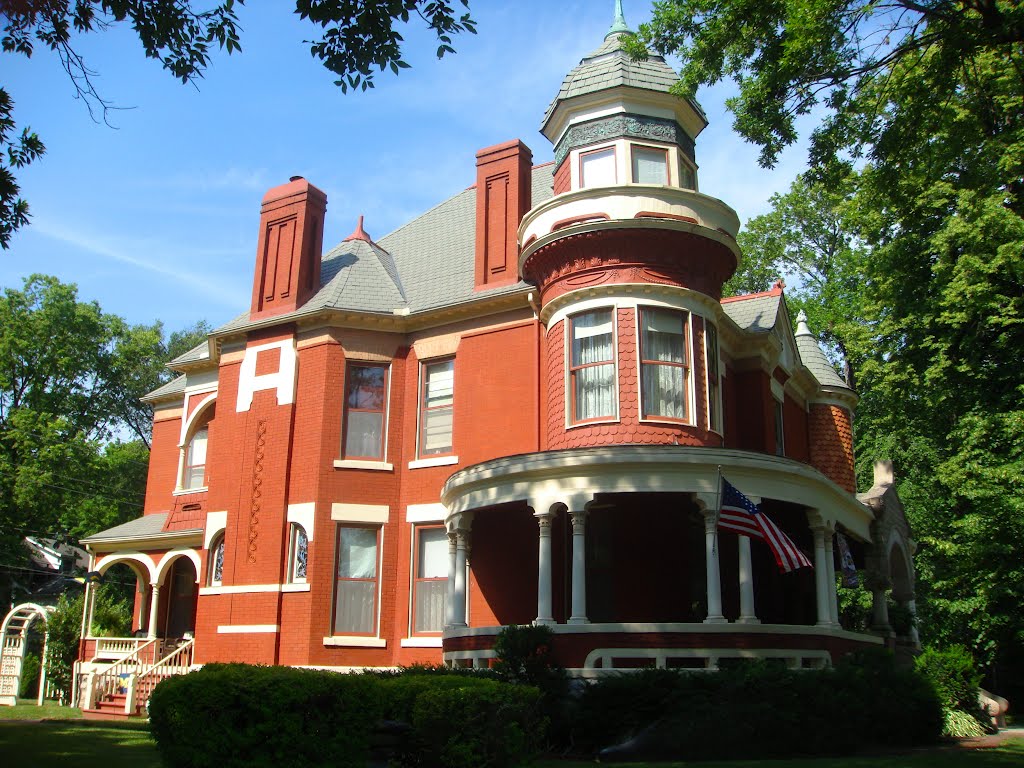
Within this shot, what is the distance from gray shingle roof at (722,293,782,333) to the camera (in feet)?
74.2

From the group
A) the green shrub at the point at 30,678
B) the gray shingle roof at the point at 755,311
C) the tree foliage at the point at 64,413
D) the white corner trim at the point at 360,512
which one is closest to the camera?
the white corner trim at the point at 360,512

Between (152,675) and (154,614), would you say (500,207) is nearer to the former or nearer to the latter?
(152,675)

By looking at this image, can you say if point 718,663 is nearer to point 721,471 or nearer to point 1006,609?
point 721,471

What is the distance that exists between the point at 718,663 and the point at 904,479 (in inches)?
807

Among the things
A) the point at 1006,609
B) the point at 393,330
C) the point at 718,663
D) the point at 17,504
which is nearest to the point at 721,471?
the point at 718,663

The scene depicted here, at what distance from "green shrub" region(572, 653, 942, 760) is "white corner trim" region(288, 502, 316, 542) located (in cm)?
876

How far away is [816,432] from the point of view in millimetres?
27438

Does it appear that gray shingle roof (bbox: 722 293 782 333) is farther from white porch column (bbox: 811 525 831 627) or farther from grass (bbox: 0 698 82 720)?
grass (bbox: 0 698 82 720)

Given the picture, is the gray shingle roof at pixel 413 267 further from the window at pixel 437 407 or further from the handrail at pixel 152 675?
the handrail at pixel 152 675

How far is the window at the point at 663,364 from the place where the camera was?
1808 centimetres

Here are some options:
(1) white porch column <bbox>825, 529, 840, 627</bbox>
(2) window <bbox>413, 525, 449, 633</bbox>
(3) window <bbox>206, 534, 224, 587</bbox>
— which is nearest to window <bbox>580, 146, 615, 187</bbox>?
(2) window <bbox>413, 525, 449, 633</bbox>

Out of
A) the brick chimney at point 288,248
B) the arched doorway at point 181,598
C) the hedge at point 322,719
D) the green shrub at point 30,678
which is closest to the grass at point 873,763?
the hedge at point 322,719

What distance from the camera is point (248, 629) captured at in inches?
813

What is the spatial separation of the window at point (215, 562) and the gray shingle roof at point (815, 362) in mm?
16379
